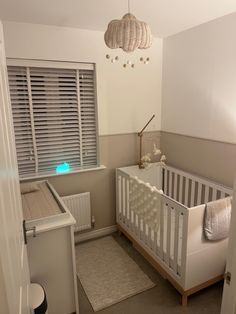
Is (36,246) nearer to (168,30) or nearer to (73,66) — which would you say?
(73,66)

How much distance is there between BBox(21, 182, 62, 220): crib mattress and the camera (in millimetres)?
1750

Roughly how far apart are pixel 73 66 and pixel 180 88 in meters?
1.28

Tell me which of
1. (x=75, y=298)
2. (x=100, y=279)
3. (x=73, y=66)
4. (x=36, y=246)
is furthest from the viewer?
(x=73, y=66)

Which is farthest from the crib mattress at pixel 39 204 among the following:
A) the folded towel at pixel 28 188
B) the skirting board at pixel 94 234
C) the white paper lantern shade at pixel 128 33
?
the white paper lantern shade at pixel 128 33

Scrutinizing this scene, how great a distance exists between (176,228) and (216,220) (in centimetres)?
32

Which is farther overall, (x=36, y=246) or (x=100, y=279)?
(x=100, y=279)

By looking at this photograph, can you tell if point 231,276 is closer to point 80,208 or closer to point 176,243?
Result: point 176,243

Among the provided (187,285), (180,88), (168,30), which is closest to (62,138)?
(180,88)

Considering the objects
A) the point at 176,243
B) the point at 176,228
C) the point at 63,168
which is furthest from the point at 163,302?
the point at 63,168

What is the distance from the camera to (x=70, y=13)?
2.04 meters

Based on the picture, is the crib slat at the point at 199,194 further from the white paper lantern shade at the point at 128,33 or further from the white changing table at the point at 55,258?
the white paper lantern shade at the point at 128,33

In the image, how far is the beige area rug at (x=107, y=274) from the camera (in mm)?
2094

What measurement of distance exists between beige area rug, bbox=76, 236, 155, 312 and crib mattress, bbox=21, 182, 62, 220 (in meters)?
0.93

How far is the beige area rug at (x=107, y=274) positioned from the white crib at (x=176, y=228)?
203mm
